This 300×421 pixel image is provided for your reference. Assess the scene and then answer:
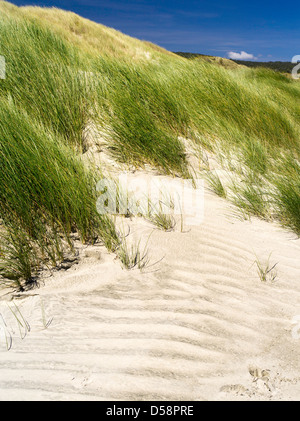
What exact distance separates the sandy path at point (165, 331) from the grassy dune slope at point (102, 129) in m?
0.33

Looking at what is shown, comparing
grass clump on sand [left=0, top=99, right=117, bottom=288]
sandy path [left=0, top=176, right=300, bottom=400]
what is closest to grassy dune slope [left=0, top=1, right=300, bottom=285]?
grass clump on sand [left=0, top=99, right=117, bottom=288]

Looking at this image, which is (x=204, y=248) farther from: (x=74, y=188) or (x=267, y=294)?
(x=74, y=188)

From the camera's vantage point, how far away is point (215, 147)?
3.49 metres

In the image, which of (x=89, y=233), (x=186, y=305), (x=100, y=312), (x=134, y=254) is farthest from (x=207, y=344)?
A: (x=89, y=233)

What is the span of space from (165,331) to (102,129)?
241cm

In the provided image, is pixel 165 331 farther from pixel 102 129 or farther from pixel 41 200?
pixel 102 129

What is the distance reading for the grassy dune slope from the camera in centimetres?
198

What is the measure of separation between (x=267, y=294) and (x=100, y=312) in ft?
3.09

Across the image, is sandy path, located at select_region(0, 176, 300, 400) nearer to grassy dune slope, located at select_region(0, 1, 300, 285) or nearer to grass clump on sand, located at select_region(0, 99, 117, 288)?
grass clump on sand, located at select_region(0, 99, 117, 288)

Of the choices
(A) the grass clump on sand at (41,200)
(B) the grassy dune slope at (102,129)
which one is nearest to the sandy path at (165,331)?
(A) the grass clump on sand at (41,200)

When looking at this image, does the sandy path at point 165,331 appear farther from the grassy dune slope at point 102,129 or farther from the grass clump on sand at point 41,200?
the grassy dune slope at point 102,129

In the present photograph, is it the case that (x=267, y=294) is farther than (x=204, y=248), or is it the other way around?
(x=204, y=248)

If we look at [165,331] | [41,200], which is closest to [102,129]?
[41,200]

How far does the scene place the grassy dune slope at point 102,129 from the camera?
6.48 feet
